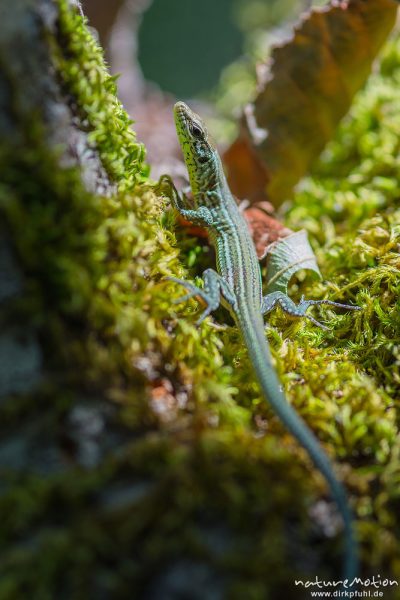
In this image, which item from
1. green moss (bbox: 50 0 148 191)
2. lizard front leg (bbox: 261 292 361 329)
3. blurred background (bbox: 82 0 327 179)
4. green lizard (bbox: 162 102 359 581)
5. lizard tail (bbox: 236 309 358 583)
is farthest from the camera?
blurred background (bbox: 82 0 327 179)

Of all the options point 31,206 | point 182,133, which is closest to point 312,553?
point 31,206

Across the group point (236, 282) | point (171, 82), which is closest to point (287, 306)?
point (236, 282)

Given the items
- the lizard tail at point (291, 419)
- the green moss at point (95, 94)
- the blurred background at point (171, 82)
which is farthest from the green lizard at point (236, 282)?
the green moss at point (95, 94)

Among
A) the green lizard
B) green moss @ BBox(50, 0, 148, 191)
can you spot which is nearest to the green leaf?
the green lizard

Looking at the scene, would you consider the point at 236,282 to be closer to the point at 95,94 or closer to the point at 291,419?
the point at 291,419

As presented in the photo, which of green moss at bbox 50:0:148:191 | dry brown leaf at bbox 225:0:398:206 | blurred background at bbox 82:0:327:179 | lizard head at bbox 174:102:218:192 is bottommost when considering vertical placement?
green moss at bbox 50:0:148:191

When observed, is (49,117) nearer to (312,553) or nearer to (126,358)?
(126,358)

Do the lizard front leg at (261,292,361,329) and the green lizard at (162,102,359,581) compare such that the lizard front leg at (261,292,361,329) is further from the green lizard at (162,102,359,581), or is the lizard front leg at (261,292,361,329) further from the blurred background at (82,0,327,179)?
the blurred background at (82,0,327,179)
